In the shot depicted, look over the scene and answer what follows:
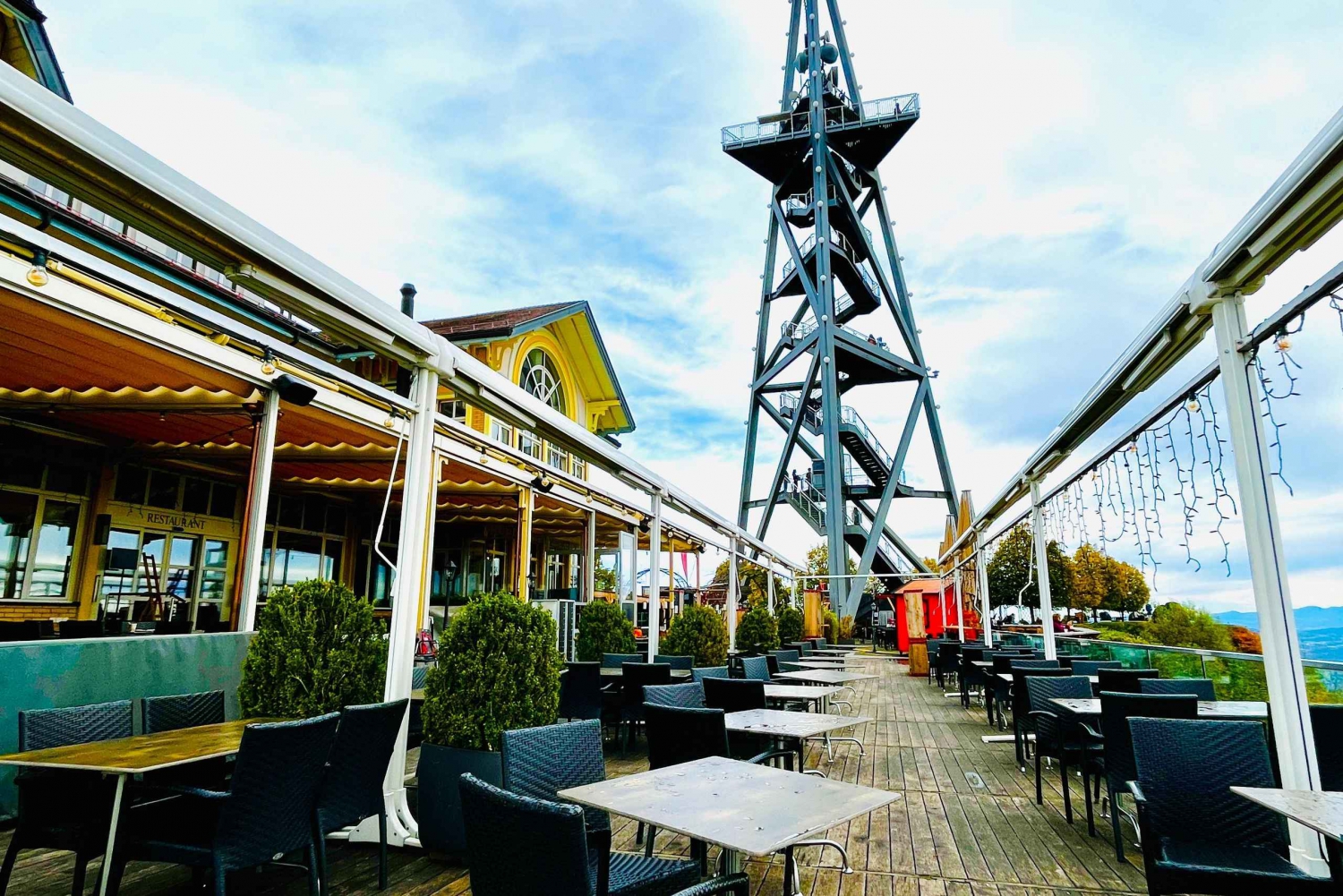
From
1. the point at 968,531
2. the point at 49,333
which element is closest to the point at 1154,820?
the point at 49,333

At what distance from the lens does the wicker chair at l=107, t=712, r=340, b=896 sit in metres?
2.51

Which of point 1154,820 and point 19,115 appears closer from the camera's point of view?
point 19,115

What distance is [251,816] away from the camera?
2.57 metres

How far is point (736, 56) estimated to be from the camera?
13406mm

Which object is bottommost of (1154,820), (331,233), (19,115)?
(1154,820)

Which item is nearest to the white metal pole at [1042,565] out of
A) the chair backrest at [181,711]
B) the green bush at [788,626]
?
the green bush at [788,626]

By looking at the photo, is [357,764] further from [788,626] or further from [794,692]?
[788,626]

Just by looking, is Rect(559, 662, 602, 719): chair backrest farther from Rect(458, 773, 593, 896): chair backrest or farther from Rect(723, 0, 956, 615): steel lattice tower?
Rect(723, 0, 956, 615): steel lattice tower

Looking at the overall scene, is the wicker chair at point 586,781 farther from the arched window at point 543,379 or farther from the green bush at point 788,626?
the arched window at point 543,379

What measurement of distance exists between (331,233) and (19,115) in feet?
57.5

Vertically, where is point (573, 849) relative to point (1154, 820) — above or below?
above

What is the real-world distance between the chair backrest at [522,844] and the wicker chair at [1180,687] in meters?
5.18

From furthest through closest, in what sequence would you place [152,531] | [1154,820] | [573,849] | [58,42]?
[152,531], [58,42], [1154,820], [573,849]

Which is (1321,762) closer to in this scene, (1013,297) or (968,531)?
(968,531)
